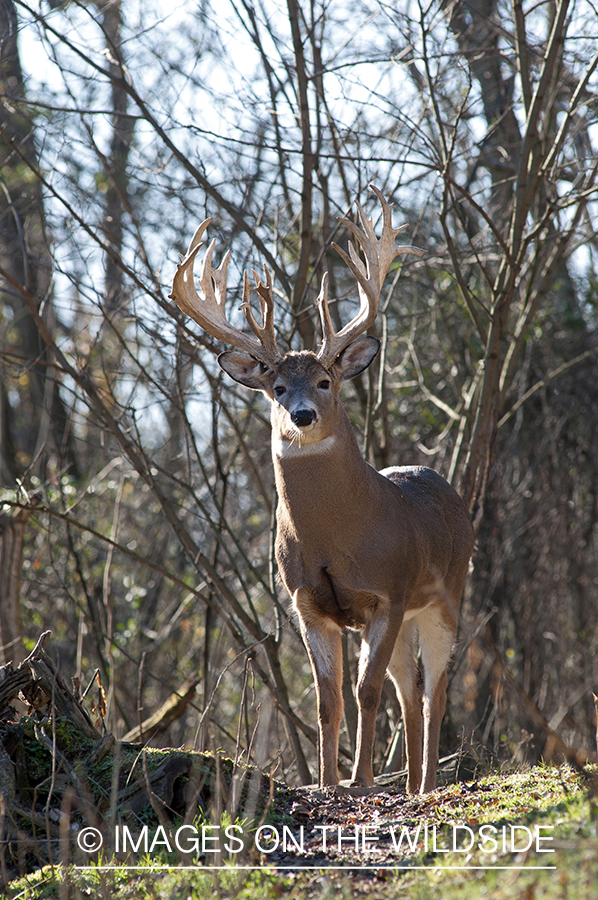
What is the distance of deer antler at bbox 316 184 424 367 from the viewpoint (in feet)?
19.1

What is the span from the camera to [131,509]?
Answer: 43.0 feet

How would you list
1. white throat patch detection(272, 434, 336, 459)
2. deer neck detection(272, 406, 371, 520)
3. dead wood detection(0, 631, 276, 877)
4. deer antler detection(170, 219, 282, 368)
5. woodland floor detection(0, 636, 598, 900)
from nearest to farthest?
1. woodland floor detection(0, 636, 598, 900)
2. dead wood detection(0, 631, 276, 877)
3. deer neck detection(272, 406, 371, 520)
4. white throat patch detection(272, 434, 336, 459)
5. deer antler detection(170, 219, 282, 368)

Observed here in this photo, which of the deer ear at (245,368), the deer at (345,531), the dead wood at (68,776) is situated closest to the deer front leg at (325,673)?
the deer at (345,531)

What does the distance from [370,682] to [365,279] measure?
246cm

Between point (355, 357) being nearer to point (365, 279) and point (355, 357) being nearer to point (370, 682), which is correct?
point (365, 279)

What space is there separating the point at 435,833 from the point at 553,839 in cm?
97

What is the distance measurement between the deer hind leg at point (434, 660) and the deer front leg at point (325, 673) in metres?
0.87

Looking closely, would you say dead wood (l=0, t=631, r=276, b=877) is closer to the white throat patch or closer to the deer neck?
the deer neck

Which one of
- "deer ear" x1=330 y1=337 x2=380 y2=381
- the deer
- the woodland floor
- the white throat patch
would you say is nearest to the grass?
the woodland floor

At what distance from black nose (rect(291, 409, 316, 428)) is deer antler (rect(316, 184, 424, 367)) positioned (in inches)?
21.4

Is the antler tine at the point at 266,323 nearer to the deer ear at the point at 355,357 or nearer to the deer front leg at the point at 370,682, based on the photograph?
the deer ear at the point at 355,357

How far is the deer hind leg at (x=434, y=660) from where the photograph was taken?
6105 millimetres

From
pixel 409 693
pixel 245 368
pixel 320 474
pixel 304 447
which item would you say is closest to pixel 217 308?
pixel 245 368

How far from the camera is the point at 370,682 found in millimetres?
5301
